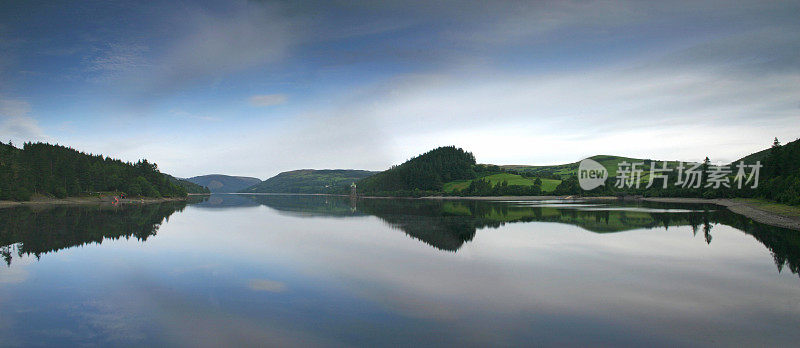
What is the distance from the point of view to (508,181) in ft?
Answer: 563

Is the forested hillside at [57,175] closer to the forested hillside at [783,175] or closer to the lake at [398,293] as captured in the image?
the lake at [398,293]

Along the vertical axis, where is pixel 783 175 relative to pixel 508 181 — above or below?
below

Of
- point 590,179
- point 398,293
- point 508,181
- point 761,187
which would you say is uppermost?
point 590,179

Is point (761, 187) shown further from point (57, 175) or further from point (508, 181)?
point (57, 175)

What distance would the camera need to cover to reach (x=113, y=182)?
11500 centimetres

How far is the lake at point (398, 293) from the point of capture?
10.9 metres

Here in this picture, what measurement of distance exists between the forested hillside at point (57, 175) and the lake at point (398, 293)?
86029 millimetres

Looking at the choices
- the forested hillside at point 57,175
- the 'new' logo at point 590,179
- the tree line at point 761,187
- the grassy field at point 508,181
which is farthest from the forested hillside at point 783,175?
the forested hillside at point 57,175

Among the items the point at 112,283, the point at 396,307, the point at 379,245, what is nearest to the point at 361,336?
the point at 396,307

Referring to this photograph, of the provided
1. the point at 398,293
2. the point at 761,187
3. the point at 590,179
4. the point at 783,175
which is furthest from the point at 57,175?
the point at 590,179

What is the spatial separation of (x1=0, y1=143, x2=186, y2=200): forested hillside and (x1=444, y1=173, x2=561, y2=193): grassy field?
121804mm

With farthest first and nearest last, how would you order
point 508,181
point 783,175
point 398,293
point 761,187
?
point 508,181 < point 761,187 < point 783,175 < point 398,293

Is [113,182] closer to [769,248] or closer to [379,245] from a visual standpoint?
[379,245]

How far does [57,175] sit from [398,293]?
412 ft
